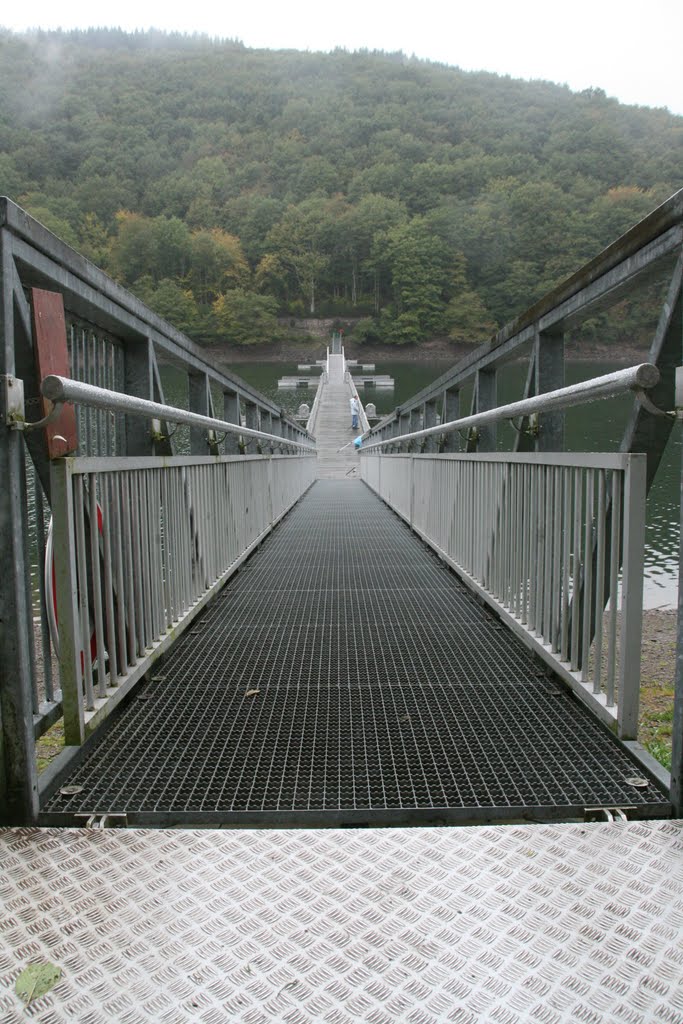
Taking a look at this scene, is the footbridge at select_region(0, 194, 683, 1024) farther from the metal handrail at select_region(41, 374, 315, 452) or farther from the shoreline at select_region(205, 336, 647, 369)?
the shoreline at select_region(205, 336, 647, 369)

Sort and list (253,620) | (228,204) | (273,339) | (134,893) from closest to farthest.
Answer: (134,893), (253,620), (273,339), (228,204)

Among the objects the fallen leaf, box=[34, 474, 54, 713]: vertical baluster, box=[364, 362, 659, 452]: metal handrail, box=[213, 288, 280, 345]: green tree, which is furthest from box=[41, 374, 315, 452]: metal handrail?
box=[213, 288, 280, 345]: green tree

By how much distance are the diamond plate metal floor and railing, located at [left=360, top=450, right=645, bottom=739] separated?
548 millimetres

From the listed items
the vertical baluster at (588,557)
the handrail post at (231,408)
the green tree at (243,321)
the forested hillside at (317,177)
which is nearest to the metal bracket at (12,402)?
the vertical baluster at (588,557)

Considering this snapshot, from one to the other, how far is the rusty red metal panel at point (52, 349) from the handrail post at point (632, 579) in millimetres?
1446

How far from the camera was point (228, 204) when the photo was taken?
10856cm

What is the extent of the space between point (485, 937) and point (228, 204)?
11792 centimetres

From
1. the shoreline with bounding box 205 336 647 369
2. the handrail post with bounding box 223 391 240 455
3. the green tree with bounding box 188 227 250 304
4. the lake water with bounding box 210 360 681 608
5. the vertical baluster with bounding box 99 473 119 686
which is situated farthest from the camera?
the green tree with bounding box 188 227 250 304

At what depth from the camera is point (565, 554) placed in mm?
2400

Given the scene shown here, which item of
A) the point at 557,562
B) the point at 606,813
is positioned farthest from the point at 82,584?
the point at 557,562

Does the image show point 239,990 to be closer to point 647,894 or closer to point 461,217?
point 647,894

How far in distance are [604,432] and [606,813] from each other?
A: 25.2 metres

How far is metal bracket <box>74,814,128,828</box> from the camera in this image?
168 centimetres

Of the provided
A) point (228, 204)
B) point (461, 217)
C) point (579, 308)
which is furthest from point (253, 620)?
point (228, 204)
